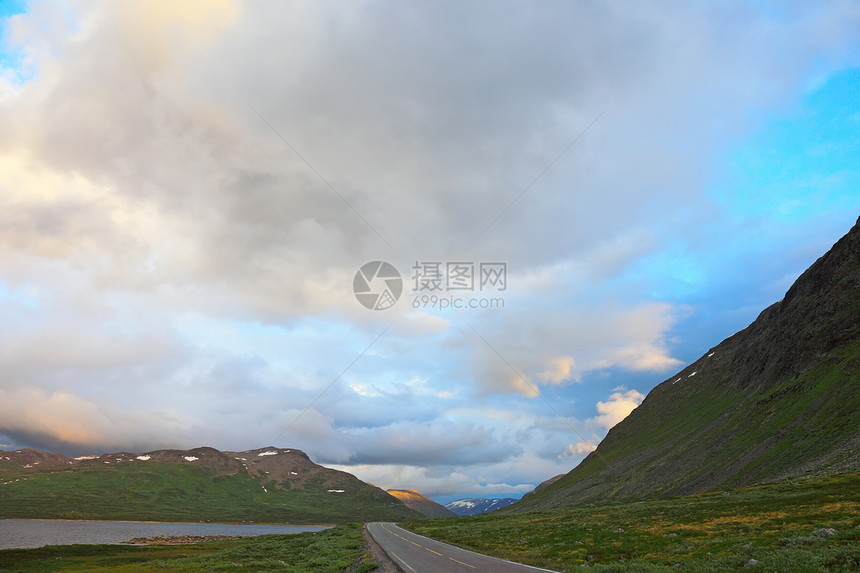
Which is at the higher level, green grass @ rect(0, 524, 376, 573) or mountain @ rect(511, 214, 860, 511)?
mountain @ rect(511, 214, 860, 511)

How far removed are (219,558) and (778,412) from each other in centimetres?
12388

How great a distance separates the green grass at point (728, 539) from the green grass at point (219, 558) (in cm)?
1353

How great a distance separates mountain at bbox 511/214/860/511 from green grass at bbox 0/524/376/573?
6978 centimetres

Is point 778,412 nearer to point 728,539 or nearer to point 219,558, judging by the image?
point 728,539

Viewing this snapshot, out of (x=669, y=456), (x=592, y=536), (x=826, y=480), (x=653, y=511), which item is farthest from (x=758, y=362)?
(x=592, y=536)

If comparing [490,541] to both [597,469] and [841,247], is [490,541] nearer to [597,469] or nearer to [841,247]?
[841,247]

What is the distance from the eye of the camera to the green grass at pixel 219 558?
3797 centimetres

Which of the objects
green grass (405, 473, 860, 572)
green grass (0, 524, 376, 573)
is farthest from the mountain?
green grass (0, 524, 376, 573)

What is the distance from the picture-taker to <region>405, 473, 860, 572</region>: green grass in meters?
21.8

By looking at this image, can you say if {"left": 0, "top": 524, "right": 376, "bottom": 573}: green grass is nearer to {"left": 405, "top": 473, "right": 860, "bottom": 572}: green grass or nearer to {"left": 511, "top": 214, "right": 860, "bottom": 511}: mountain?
{"left": 405, "top": 473, "right": 860, "bottom": 572}: green grass

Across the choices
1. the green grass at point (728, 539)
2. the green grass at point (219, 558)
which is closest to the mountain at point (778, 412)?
the green grass at point (728, 539)

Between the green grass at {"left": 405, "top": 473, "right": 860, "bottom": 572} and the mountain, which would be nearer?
the green grass at {"left": 405, "top": 473, "right": 860, "bottom": 572}

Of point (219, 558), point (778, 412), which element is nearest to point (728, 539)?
point (219, 558)

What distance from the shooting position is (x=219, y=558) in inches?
2008
